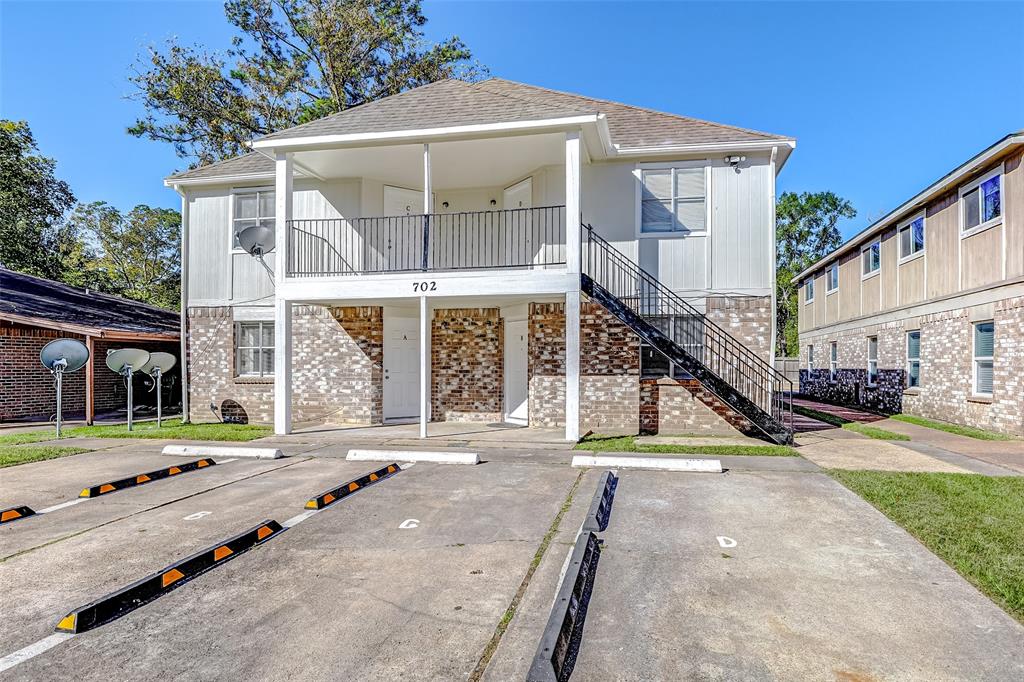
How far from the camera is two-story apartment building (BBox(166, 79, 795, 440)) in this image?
394 inches

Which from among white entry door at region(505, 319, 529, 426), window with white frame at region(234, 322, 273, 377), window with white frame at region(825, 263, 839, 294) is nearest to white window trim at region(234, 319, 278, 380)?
window with white frame at region(234, 322, 273, 377)

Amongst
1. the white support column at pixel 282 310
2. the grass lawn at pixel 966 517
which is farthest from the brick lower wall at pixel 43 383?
the grass lawn at pixel 966 517

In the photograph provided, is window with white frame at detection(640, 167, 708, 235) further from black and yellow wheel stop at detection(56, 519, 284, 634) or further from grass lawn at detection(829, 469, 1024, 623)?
black and yellow wheel stop at detection(56, 519, 284, 634)

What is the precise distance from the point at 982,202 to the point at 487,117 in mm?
10507

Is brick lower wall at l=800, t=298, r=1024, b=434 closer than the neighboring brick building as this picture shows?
Yes

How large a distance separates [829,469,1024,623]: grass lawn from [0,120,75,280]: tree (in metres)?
31.6

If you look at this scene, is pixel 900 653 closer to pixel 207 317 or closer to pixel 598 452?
pixel 598 452

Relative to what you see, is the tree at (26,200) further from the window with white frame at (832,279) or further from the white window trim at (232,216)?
the window with white frame at (832,279)

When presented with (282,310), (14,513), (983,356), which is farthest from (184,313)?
(983,356)

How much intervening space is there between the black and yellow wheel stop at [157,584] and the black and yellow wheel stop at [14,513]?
268cm

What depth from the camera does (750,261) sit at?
10820 millimetres

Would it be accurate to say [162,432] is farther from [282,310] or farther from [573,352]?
[573,352]

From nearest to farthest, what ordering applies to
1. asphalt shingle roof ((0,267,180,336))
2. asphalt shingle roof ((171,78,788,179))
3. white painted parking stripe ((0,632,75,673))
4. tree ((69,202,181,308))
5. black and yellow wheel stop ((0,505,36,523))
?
white painted parking stripe ((0,632,75,673)) < black and yellow wheel stop ((0,505,36,523)) < asphalt shingle roof ((171,78,788,179)) < asphalt shingle roof ((0,267,180,336)) < tree ((69,202,181,308))

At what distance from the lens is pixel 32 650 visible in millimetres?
3027
